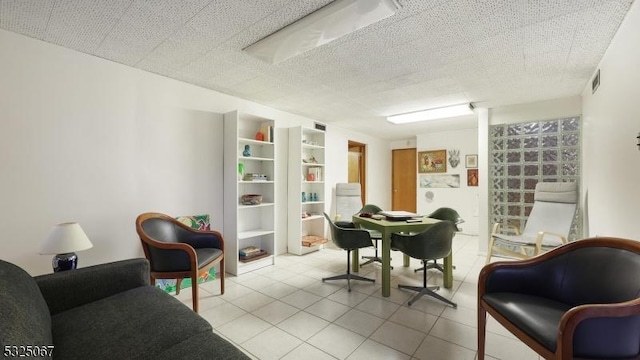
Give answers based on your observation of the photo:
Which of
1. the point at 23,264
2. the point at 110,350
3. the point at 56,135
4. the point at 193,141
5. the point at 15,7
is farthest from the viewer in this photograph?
the point at 193,141

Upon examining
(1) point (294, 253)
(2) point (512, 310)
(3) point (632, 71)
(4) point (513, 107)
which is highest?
(4) point (513, 107)

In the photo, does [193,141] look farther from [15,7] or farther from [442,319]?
[442,319]

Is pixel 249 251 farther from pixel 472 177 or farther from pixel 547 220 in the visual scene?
pixel 472 177

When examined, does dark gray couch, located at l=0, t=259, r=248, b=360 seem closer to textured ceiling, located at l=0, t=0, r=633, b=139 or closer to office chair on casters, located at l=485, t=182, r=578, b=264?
textured ceiling, located at l=0, t=0, r=633, b=139

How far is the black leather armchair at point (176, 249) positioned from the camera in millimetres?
2289

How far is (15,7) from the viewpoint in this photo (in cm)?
177

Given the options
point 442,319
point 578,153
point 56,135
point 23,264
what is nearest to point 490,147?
point 578,153

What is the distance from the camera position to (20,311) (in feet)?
3.48

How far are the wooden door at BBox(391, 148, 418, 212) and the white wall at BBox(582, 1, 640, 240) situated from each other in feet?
13.1

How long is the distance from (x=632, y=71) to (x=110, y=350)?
3434 mm

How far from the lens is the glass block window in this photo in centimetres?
365

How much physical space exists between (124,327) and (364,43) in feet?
8.12

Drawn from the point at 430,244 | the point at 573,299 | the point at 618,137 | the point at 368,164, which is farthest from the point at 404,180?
the point at 573,299

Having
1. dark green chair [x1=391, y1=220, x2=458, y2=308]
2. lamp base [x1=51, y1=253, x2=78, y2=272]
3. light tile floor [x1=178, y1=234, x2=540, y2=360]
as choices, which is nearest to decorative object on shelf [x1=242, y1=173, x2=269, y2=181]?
light tile floor [x1=178, y1=234, x2=540, y2=360]
